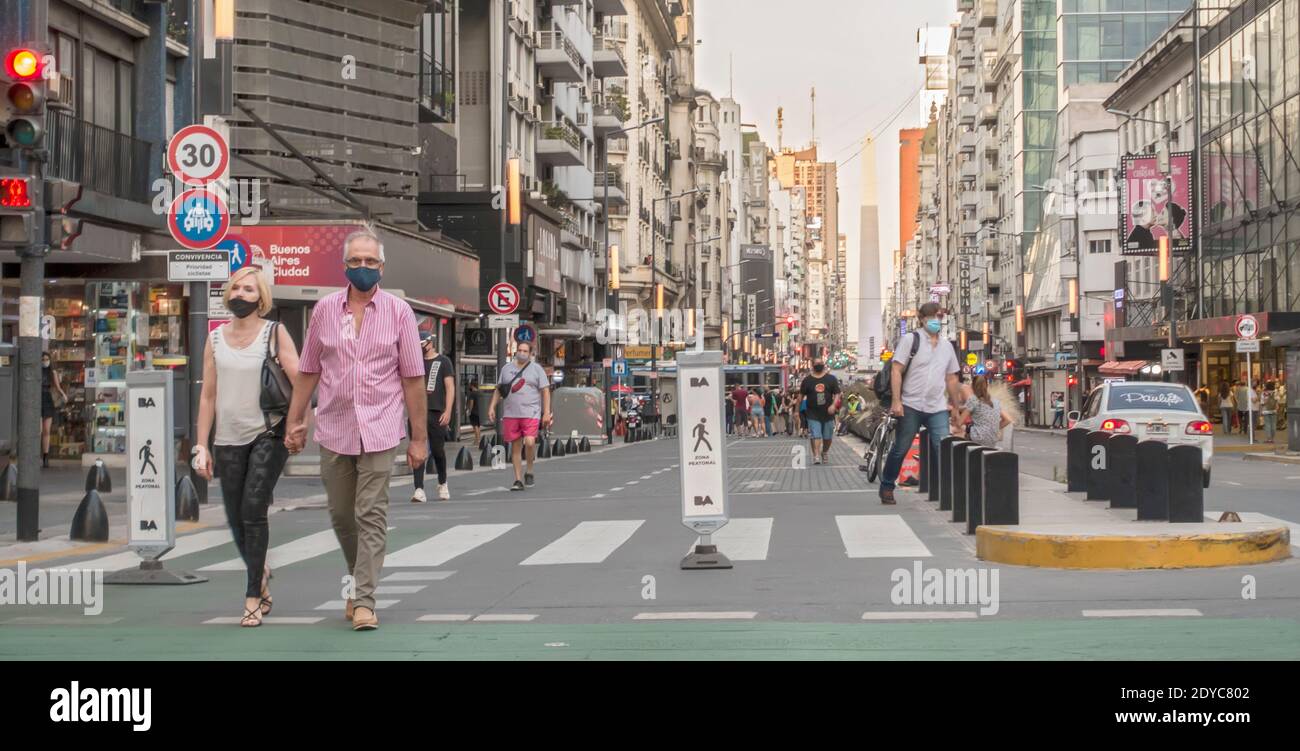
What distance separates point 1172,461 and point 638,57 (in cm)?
8392

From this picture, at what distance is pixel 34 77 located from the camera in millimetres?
12555

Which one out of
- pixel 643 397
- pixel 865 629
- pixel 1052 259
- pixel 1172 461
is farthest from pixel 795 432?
pixel 865 629

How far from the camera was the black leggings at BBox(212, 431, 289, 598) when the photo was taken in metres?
8.73

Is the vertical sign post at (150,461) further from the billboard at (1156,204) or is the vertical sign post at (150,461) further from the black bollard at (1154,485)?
the billboard at (1156,204)

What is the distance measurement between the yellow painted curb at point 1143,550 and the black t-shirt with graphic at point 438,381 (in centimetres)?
903

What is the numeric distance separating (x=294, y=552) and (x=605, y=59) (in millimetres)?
63991

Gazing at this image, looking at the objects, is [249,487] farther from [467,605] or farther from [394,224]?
[394,224]

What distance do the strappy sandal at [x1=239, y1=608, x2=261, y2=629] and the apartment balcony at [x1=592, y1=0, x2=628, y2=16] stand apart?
232 feet

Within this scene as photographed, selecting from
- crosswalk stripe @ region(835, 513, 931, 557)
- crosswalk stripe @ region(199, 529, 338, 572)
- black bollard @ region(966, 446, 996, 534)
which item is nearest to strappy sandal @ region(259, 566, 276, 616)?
crosswalk stripe @ region(199, 529, 338, 572)

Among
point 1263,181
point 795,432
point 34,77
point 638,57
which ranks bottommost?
point 795,432

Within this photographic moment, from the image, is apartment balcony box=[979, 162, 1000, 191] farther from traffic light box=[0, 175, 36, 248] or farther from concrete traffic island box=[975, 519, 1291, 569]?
concrete traffic island box=[975, 519, 1291, 569]

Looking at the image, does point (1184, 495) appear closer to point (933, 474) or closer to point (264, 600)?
point (933, 474)

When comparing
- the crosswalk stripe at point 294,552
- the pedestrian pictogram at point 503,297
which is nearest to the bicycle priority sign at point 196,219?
the crosswalk stripe at point 294,552

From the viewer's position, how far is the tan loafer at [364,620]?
8.16m
